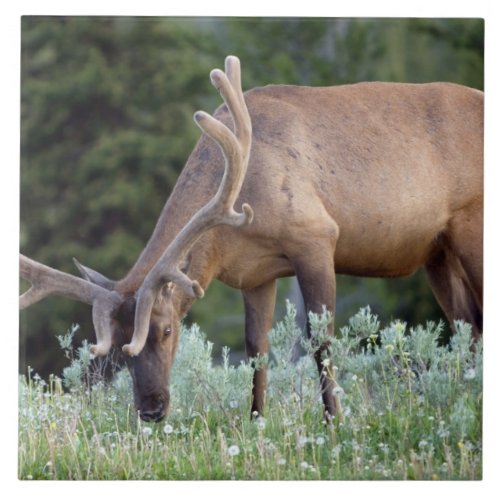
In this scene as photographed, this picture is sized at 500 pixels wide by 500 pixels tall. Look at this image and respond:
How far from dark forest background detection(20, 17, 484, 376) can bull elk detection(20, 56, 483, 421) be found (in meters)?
0.20

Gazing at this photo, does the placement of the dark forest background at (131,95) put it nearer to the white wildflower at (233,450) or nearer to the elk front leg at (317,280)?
the elk front leg at (317,280)

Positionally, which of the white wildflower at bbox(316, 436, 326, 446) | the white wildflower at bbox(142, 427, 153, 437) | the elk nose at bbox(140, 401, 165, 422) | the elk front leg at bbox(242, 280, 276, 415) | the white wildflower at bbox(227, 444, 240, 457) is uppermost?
the elk front leg at bbox(242, 280, 276, 415)

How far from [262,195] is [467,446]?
5.28ft

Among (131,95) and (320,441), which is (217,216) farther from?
(320,441)

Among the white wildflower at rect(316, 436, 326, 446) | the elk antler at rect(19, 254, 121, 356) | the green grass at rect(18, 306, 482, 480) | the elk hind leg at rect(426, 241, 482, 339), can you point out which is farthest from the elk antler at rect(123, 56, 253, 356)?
the elk hind leg at rect(426, 241, 482, 339)

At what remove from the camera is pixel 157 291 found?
22.0ft

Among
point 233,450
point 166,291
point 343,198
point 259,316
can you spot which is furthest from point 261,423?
point 343,198

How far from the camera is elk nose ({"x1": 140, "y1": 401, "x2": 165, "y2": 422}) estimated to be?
267 inches

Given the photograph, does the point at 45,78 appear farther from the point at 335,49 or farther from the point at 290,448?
the point at 290,448

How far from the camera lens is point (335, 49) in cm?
723

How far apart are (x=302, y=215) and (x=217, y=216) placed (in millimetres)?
587

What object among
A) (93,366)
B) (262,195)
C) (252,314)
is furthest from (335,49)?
(93,366)

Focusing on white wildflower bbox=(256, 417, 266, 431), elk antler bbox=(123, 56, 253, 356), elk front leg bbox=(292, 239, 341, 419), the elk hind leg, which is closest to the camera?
elk antler bbox=(123, 56, 253, 356)

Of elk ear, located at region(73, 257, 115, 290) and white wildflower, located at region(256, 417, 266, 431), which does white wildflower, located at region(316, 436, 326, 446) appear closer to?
white wildflower, located at region(256, 417, 266, 431)
